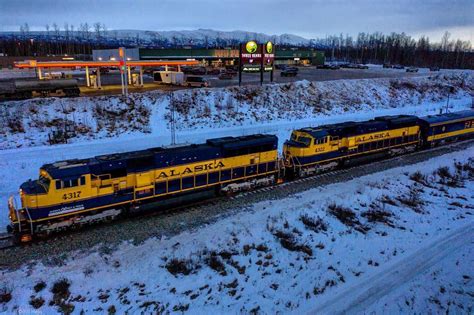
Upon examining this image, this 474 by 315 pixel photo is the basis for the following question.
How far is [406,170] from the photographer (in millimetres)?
29453

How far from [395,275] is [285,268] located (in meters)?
4.93

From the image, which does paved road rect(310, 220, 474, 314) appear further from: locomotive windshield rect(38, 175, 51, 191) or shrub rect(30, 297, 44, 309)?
locomotive windshield rect(38, 175, 51, 191)

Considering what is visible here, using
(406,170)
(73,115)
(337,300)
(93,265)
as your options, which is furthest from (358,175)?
(73,115)

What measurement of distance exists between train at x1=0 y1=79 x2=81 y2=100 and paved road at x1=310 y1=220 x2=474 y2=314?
139ft

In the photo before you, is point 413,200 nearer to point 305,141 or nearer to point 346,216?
point 346,216

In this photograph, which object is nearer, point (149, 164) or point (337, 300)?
point (337, 300)

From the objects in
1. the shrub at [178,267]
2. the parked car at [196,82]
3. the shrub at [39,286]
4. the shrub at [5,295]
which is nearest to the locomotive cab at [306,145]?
the shrub at [178,267]

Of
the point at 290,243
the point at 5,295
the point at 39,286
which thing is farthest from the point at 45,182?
the point at 290,243

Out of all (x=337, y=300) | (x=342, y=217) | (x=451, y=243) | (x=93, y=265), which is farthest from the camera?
(x=342, y=217)

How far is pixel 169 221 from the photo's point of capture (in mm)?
19719

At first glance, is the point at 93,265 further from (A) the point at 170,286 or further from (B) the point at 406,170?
(B) the point at 406,170

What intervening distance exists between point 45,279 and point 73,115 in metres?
27.5

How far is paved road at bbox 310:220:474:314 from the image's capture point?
14.1 m

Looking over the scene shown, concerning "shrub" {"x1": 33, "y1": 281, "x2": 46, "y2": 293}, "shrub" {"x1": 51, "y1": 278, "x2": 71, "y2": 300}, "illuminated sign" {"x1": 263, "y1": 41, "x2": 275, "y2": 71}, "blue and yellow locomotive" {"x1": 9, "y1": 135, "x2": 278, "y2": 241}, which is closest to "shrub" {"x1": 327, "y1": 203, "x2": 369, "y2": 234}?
"blue and yellow locomotive" {"x1": 9, "y1": 135, "x2": 278, "y2": 241}
